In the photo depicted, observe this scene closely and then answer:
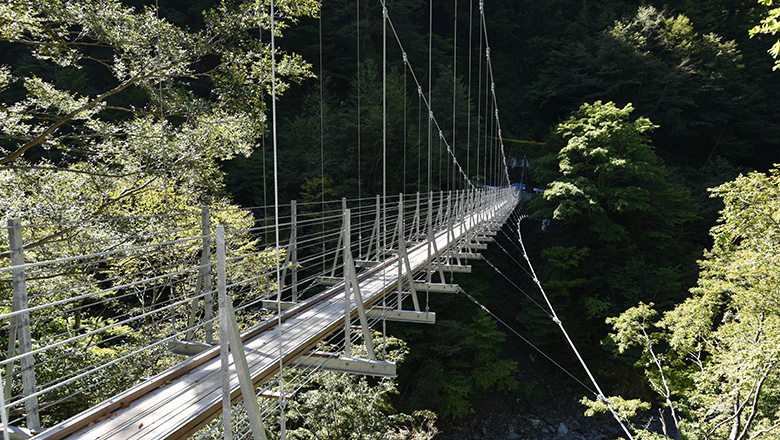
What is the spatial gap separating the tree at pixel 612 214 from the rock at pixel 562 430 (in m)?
2.95

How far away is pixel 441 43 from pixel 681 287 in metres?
13.4

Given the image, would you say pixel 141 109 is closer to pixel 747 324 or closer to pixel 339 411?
pixel 339 411

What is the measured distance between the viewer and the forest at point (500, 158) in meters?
4.58

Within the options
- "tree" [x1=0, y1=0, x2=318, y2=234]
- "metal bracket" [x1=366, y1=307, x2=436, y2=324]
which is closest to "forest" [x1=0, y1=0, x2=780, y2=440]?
"tree" [x1=0, y1=0, x2=318, y2=234]

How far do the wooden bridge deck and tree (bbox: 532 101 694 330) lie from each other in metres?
11.4

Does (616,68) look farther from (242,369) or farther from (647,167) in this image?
(242,369)

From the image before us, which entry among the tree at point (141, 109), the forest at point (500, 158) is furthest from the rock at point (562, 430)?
the tree at point (141, 109)

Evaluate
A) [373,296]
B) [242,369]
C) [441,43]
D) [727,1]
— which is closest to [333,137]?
[441,43]

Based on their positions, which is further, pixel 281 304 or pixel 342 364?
pixel 281 304

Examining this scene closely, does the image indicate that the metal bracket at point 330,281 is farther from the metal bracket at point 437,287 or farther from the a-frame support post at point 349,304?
the a-frame support post at point 349,304

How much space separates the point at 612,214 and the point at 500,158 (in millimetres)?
12427

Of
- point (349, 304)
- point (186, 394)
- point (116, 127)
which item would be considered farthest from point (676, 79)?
point (186, 394)

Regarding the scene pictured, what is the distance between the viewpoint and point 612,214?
45.8 feet

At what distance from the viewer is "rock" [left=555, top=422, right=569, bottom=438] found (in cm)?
1057
